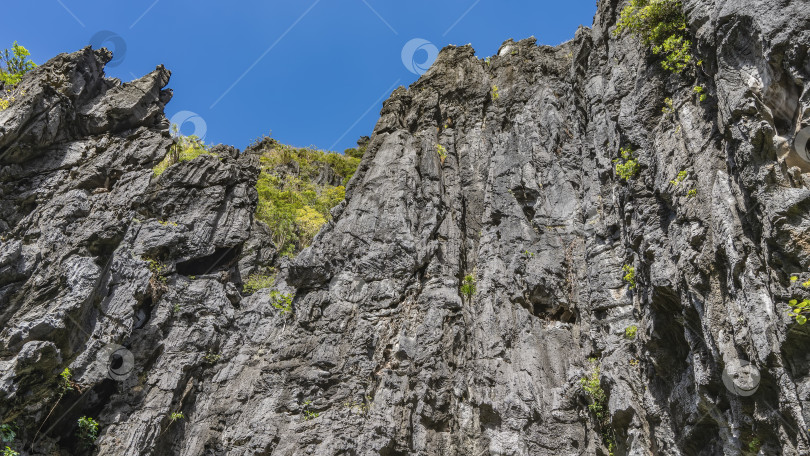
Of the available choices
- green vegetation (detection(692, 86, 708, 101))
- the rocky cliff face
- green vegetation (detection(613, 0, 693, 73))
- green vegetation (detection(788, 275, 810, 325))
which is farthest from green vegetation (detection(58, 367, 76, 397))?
green vegetation (detection(613, 0, 693, 73))

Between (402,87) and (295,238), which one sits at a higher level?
(402,87)

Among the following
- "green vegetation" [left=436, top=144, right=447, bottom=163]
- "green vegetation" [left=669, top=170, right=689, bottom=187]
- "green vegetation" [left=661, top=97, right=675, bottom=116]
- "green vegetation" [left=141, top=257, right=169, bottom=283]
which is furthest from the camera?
"green vegetation" [left=436, top=144, right=447, bottom=163]

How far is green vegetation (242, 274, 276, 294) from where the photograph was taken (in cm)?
1736

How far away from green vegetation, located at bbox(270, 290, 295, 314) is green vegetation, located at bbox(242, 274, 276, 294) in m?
2.86

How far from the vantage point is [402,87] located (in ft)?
67.2

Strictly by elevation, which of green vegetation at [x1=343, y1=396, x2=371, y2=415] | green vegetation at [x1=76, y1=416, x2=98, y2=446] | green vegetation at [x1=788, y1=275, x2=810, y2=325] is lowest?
green vegetation at [x1=76, y1=416, x2=98, y2=446]

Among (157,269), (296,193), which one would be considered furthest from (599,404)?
(296,193)

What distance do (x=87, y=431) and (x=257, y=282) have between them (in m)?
7.25

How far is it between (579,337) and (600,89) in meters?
7.80

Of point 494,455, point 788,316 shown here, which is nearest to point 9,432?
point 494,455

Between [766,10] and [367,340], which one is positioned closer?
[766,10]

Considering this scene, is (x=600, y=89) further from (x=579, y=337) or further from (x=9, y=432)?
(x=9, y=432)

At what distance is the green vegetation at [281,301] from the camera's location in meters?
13.9

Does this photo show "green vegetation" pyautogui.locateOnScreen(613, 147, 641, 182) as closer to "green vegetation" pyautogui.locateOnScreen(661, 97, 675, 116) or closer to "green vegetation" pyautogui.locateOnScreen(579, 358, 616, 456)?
"green vegetation" pyautogui.locateOnScreen(661, 97, 675, 116)
